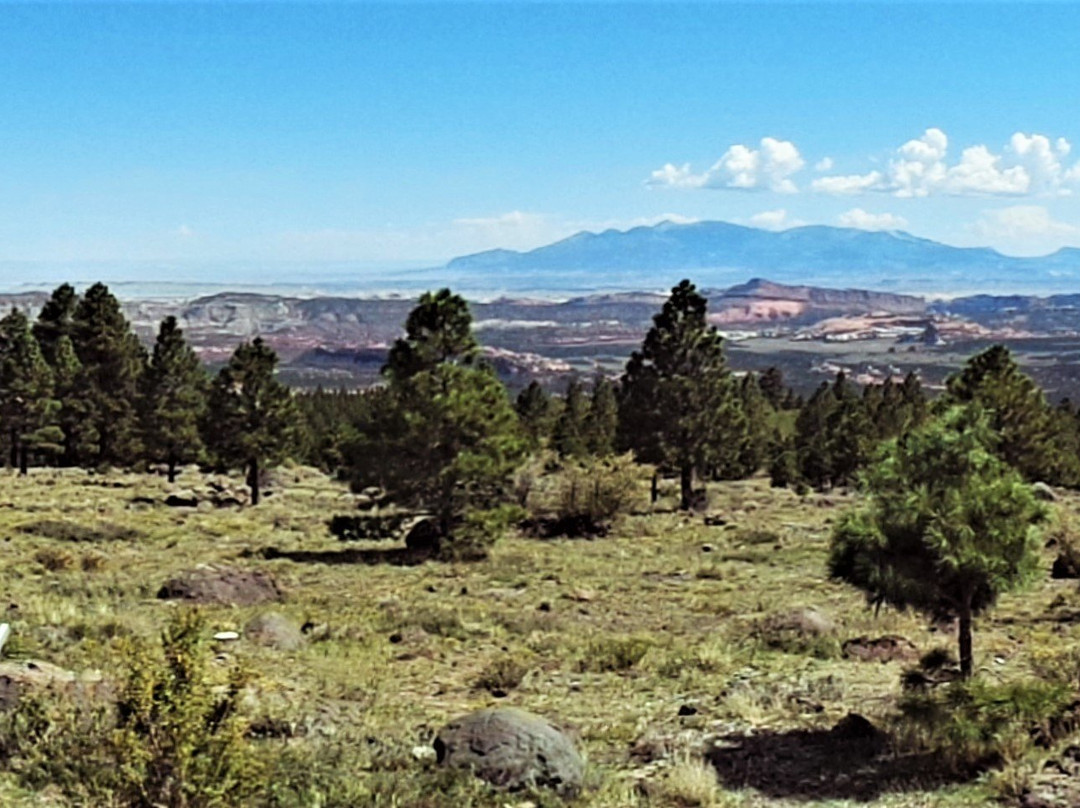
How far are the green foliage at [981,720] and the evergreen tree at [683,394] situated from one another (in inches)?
1352

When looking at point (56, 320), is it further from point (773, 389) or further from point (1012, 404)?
point (773, 389)

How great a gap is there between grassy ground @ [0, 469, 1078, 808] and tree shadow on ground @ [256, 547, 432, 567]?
136 mm

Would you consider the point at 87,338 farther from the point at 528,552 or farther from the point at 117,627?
the point at 117,627

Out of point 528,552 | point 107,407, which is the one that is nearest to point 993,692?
point 528,552

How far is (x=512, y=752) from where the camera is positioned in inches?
391

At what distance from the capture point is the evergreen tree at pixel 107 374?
2175 inches

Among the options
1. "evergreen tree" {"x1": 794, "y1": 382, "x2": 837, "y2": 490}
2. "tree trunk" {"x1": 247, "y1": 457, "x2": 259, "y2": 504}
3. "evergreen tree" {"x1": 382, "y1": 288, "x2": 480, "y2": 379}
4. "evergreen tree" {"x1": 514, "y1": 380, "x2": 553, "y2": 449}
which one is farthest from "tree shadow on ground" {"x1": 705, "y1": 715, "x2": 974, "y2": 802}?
"evergreen tree" {"x1": 514, "y1": 380, "x2": 553, "y2": 449}

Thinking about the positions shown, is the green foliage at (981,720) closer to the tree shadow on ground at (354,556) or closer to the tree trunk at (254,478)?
the tree shadow on ground at (354,556)

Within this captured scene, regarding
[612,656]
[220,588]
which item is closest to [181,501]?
[220,588]

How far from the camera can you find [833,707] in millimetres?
13383

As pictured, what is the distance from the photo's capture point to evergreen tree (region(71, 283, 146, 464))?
5525cm

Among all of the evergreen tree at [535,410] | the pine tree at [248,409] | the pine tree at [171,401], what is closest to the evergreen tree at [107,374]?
the pine tree at [171,401]

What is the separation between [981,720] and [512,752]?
168 inches

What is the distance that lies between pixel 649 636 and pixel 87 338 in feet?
145
